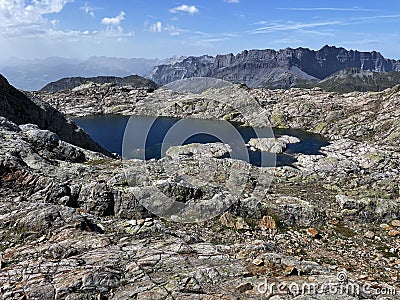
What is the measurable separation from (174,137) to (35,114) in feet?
299

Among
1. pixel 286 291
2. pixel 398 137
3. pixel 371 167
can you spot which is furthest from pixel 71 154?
pixel 398 137

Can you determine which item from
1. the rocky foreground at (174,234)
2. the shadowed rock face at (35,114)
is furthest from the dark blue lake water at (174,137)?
the rocky foreground at (174,234)

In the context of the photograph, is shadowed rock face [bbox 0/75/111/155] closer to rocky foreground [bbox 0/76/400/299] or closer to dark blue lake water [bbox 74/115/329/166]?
rocky foreground [bbox 0/76/400/299]

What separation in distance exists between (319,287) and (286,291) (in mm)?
1186

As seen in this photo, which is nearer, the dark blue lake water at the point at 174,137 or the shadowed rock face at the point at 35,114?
the shadowed rock face at the point at 35,114

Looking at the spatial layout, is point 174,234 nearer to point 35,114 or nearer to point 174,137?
point 35,114

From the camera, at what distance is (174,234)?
15945 mm

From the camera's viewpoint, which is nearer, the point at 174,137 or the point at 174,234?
the point at 174,234

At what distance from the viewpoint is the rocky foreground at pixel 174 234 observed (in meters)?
10.9

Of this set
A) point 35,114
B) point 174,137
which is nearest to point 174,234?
point 35,114

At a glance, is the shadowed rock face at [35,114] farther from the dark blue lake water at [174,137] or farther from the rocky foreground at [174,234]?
the dark blue lake water at [174,137]

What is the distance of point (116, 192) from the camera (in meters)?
19.7

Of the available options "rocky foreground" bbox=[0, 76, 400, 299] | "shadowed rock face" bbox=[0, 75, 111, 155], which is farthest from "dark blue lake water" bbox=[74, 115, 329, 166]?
"rocky foreground" bbox=[0, 76, 400, 299]

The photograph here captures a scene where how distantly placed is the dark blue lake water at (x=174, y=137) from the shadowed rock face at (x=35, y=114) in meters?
33.9
